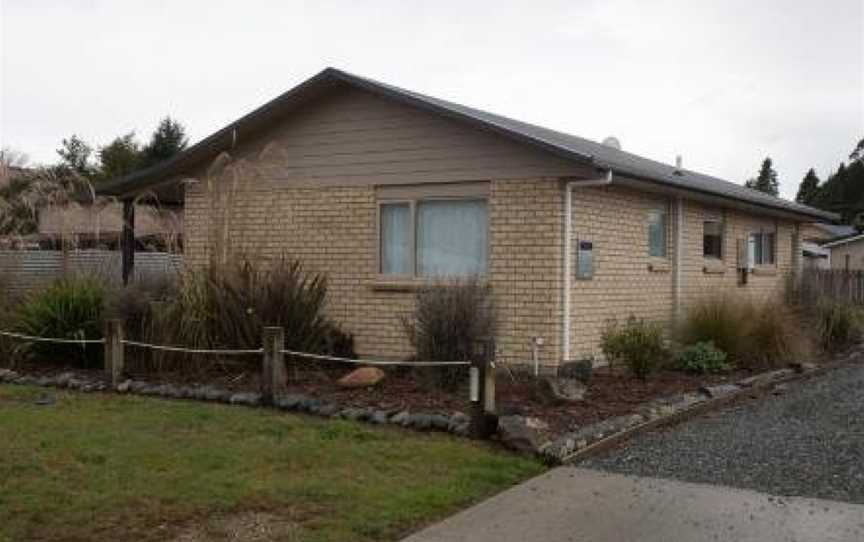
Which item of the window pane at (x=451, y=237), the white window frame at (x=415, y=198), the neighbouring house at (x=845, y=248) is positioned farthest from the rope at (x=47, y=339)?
the neighbouring house at (x=845, y=248)

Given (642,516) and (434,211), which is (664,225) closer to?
(434,211)

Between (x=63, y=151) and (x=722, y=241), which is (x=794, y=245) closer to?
(x=722, y=241)

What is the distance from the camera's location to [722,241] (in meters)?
18.3

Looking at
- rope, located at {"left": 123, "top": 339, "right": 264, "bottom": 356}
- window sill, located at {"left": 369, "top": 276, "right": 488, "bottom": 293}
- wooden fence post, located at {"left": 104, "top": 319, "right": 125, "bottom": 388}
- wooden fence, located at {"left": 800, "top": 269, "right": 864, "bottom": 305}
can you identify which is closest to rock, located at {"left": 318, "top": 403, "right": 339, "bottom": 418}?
rope, located at {"left": 123, "top": 339, "right": 264, "bottom": 356}

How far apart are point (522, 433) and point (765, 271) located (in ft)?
41.9

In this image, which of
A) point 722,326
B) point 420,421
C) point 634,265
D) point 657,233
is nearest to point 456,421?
point 420,421

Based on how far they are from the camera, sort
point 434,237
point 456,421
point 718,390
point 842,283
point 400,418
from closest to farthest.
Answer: point 456,421, point 400,418, point 718,390, point 434,237, point 842,283

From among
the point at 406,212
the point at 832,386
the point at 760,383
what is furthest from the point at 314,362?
the point at 832,386

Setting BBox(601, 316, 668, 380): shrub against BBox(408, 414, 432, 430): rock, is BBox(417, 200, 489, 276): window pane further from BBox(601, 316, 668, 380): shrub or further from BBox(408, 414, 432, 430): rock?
BBox(408, 414, 432, 430): rock

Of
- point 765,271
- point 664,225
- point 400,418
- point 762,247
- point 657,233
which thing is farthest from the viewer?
point 762,247

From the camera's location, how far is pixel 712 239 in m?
18.1

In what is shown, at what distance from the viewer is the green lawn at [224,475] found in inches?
258

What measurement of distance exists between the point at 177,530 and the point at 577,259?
7904mm

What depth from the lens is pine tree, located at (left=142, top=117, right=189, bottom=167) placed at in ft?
163
